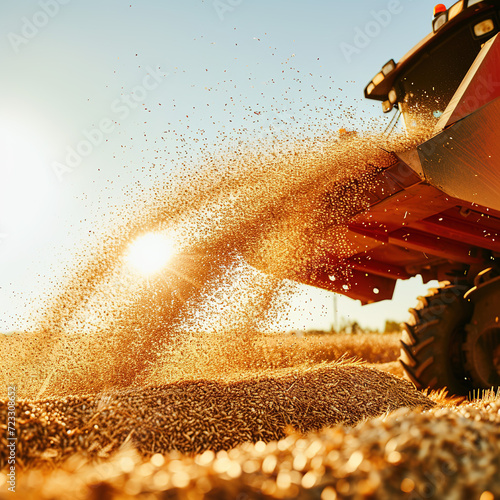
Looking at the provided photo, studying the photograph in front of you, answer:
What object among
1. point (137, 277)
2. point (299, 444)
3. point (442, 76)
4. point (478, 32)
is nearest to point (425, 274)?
point (442, 76)

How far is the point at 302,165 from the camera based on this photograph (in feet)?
10.2

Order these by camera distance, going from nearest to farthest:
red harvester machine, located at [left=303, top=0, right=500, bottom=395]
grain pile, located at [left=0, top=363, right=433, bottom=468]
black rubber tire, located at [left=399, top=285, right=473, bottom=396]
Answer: grain pile, located at [left=0, top=363, right=433, bottom=468] < red harvester machine, located at [left=303, top=0, right=500, bottom=395] < black rubber tire, located at [left=399, top=285, right=473, bottom=396]

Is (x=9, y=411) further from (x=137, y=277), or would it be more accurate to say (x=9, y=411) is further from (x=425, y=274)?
(x=425, y=274)

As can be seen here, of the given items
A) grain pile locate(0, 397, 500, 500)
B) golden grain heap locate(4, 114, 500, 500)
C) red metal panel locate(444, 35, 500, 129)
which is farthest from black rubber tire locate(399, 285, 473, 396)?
grain pile locate(0, 397, 500, 500)

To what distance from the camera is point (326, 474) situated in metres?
0.90

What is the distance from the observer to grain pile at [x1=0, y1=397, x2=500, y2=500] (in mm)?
820

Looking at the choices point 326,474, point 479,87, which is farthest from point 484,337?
point 326,474

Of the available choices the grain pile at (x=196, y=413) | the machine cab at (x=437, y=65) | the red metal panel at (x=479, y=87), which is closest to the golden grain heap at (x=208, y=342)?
the grain pile at (x=196, y=413)

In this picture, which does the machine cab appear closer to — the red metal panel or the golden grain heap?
the red metal panel

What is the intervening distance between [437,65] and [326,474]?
11.7ft

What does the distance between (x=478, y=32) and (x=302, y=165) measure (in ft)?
Answer: 5.20

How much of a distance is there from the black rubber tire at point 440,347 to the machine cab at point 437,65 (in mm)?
1514

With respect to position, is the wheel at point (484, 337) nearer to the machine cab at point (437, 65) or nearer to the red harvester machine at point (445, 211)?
the red harvester machine at point (445, 211)

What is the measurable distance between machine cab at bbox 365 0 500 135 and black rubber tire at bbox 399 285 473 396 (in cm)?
Answer: 151
